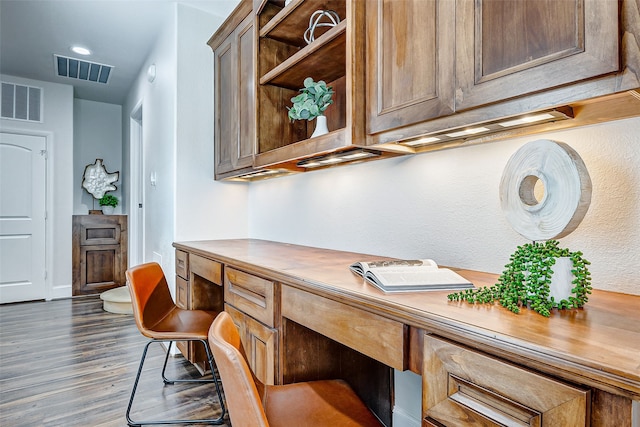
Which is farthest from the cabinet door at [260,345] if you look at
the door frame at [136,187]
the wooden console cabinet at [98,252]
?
the wooden console cabinet at [98,252]

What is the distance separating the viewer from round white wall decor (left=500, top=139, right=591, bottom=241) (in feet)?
2.74

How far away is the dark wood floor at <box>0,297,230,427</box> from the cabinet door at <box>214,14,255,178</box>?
1459mm

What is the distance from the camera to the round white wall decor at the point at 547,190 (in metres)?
0.83

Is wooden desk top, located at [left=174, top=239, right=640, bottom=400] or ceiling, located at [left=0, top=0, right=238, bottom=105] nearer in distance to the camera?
wooden desk top, located at [left=174, top=239, right=640, bottom=400]

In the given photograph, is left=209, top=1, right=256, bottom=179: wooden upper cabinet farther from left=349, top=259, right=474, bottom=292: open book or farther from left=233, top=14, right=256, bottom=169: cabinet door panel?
left=349, top=259, right=474, bottom=292: open book

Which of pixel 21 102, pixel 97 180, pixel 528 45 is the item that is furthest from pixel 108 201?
pixel 528 45

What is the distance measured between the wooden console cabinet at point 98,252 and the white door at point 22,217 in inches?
14.4

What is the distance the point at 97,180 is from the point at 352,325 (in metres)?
5.14

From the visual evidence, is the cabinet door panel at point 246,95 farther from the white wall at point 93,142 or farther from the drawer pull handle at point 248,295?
the white wall at point 93,142

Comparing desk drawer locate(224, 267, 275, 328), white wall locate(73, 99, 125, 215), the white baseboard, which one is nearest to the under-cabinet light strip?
desk drawer locate(224, 267, 275, 328)

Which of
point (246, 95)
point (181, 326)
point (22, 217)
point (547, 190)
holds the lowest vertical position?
point (181, 326)

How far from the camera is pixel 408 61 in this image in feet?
3.91

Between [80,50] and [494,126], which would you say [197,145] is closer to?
[80,50]

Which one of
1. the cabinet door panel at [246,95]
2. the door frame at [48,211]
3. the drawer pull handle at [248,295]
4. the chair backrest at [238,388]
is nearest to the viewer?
the chair backrest at [238,388]
